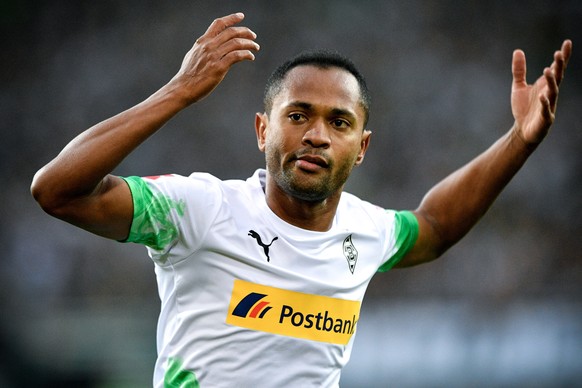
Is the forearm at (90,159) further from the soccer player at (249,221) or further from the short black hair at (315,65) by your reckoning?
the short black hair at (315,65)

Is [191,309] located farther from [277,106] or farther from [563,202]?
[563,202]

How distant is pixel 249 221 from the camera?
291 cm

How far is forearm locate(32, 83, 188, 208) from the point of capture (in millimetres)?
2387

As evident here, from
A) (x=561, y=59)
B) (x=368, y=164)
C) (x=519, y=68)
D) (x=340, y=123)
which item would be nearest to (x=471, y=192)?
(x=519, y=68)

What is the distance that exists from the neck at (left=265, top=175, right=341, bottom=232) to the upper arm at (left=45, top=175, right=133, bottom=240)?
0.67m

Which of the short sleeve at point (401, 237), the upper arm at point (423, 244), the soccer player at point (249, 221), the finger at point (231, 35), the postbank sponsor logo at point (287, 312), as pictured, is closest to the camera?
the soccer player at point (249, 221)

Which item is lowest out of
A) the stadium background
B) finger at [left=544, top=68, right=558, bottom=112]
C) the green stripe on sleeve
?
the green stripe on sleeve

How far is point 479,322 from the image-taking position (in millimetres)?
7949

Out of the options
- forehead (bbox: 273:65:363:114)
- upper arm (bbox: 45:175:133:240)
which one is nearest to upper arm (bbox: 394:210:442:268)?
forehead (bbox: 273:65:363:114)

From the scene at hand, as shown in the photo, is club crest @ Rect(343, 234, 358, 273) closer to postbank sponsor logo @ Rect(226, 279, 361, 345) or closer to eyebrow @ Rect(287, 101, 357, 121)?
postbank sponsor logo @ Rect(226, 279, 361, 345)

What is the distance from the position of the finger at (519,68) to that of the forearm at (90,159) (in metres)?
1.67

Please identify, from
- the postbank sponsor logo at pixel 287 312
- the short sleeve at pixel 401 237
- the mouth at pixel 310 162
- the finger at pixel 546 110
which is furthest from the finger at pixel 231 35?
the finger at pixel 546 110

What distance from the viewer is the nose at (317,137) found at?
2854mm

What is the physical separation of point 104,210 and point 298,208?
0.83 metres
